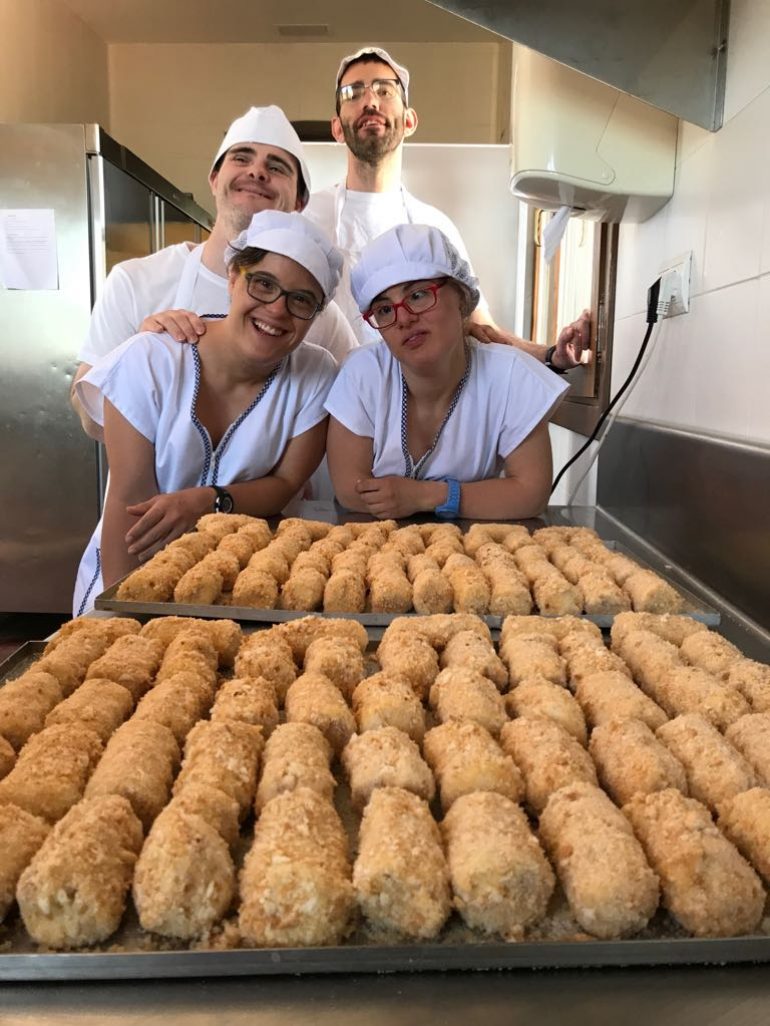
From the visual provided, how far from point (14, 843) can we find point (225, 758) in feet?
0.53

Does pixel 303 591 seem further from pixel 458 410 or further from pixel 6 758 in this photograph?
pixel 458 410

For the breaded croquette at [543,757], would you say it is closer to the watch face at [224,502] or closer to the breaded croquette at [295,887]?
the breaded croquette at [295,887]

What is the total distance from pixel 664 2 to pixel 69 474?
2.60 meters

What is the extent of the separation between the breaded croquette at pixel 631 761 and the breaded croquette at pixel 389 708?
154mm

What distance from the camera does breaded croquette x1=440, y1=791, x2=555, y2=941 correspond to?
0.51 metres

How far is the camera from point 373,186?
2.65 meters

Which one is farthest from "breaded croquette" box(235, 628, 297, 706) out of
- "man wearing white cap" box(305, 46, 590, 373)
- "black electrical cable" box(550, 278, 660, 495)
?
"man wearing white cap" box(305, 46, 590, 373)

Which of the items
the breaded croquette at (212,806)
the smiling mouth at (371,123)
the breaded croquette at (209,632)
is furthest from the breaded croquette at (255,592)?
the smiling mouth at (371,123)

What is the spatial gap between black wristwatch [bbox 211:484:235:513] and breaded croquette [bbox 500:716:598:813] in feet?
3.43

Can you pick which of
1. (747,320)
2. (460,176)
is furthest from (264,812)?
(460,176)

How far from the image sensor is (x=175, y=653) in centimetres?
89

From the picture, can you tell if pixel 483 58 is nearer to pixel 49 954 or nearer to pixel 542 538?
pixel 542 538

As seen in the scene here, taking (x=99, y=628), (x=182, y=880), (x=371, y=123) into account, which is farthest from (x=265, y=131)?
(x=182, y=880)

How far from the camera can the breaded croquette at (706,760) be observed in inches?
25.2
